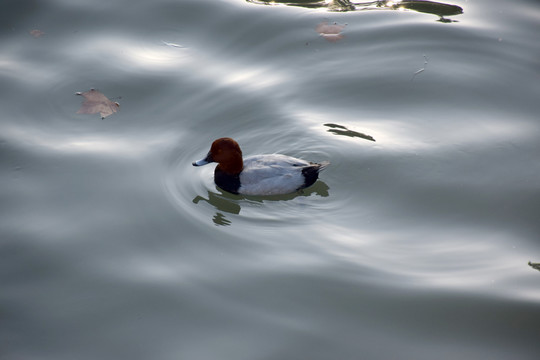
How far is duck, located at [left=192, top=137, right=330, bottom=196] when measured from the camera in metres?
6.06

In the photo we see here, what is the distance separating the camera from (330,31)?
8117 mm

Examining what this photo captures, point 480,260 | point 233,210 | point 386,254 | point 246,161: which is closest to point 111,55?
point 246,161

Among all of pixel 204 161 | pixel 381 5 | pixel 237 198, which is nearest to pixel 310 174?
pixel 237 198

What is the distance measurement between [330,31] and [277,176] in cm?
299

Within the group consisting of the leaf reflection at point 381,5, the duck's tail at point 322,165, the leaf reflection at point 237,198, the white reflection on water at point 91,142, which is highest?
the leaf reflection at point 381,5

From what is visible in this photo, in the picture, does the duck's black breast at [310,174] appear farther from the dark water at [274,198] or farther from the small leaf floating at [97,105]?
the small leaf floating at [97,105]

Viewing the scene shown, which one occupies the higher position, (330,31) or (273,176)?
(330,31)

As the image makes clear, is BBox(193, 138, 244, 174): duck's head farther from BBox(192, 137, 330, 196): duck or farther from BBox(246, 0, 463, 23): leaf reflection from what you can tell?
BBox(246, 0, 463, 23): leaf reflection

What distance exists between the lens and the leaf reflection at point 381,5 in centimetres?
844

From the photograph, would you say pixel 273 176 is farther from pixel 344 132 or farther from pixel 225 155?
pixel 344 132

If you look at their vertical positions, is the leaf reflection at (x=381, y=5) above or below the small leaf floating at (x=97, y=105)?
→ above

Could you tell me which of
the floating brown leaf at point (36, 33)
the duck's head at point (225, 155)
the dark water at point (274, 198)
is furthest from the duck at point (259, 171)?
the floating brown leaf at point (36, 33)

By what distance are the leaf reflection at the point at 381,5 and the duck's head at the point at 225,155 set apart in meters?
3.42

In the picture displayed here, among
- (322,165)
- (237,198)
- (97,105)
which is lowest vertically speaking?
(237,198)
